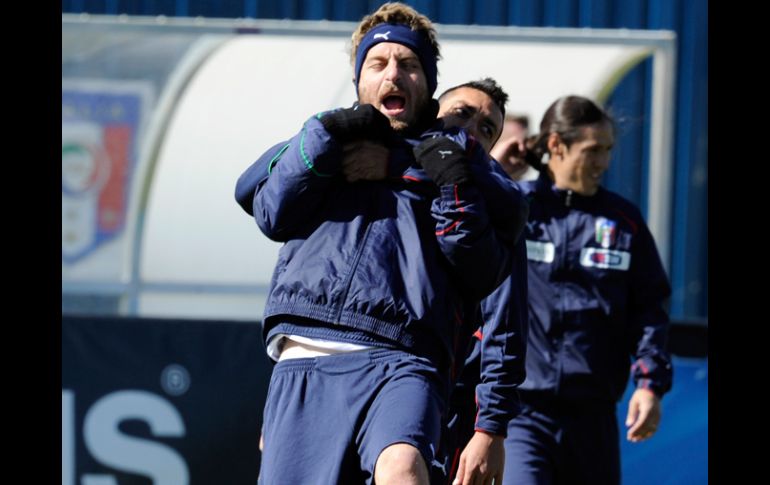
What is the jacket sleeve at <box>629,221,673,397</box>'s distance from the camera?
5594 millimetres

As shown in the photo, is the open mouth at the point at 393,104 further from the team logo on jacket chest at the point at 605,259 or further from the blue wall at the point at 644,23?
the blue wall at the point at 644,23

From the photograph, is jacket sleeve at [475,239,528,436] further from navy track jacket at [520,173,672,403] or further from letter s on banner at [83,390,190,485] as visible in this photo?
letter s on banner at [83,390,190,485]

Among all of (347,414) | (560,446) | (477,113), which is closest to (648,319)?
(560,446)

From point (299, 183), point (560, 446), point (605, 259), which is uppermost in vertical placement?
point (299, 183)

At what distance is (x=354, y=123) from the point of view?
12.6ft

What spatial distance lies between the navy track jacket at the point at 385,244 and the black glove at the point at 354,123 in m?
0.03

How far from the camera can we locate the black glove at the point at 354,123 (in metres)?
3.83

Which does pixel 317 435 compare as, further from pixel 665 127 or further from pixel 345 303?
pixel 665 127

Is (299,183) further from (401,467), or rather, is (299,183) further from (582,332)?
(582,332)

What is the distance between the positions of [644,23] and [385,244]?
4.82 m

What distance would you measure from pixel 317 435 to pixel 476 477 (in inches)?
25.2

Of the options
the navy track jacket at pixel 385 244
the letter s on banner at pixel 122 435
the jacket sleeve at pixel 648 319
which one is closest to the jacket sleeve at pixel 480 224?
the navy track jacket at pixel 385 244

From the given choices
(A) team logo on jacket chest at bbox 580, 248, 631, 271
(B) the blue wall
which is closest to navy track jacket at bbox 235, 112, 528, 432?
(A) team logo on jacket chest at bbox 580, 248, 631, 271

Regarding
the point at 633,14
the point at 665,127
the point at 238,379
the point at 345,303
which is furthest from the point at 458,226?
the point at 633,14
